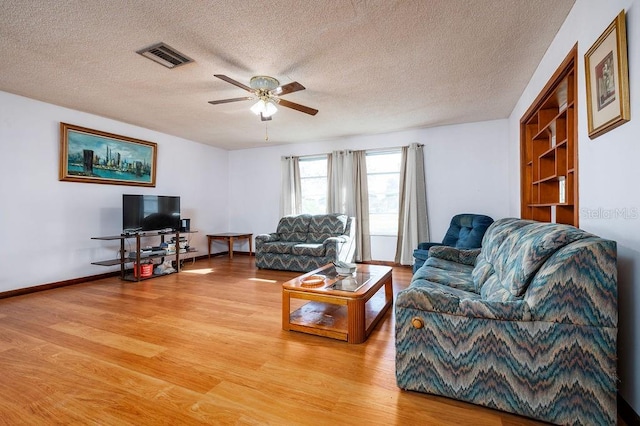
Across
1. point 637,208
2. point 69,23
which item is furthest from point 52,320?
point 637,208

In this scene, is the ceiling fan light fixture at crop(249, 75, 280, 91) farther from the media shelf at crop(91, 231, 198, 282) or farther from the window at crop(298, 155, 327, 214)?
the window at crop(298, 155, 327, 214)

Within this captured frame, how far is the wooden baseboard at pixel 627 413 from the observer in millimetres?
1331

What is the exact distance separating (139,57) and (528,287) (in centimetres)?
338

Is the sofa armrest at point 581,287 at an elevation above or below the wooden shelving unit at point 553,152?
below

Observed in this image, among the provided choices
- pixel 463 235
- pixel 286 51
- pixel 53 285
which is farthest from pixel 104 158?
pixel 463 235

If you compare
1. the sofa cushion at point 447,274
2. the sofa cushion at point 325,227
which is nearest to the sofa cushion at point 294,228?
the sofa cushion at point 325,227

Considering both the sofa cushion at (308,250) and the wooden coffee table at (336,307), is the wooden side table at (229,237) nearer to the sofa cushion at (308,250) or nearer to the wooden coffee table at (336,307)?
the sofa cushion at (308,250)

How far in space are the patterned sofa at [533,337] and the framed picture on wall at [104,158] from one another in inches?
183

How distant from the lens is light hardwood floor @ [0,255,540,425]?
1487mm

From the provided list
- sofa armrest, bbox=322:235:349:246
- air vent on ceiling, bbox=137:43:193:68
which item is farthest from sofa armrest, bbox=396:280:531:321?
sofa armrest, bbox=322:235:349:246

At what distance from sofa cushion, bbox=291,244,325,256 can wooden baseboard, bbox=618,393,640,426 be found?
3526 mm

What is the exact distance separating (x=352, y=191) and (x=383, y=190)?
1.88 ft

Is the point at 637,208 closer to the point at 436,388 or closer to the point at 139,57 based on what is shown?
the point at 436,388

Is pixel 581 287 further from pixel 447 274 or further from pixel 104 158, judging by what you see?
pixel 104 158
